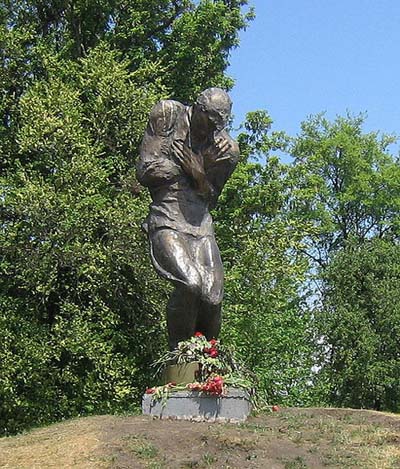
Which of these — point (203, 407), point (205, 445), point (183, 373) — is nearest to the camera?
point (205, 445)

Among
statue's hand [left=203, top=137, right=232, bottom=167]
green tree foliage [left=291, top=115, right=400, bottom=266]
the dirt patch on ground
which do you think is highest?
green tree foliage [left=291, top=115, right=400, bottom=266]

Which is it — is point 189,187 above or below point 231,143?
below

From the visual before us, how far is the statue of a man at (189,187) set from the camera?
Answer: 32.1 ft

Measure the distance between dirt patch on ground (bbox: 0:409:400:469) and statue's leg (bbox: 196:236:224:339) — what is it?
1230 millimetres

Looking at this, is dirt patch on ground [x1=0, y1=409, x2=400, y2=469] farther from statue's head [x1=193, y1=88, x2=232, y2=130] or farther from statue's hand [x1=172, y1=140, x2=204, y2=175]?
statue's head [x1=193, y1=88, x2=232, y2=130]

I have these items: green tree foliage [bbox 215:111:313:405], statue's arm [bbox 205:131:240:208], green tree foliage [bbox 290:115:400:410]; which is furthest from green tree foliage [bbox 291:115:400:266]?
statue's arm [bbox 205:131:240:208]

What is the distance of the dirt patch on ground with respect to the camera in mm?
7566

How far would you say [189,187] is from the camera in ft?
33.7

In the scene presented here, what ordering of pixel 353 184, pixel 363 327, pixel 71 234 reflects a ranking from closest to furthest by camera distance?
pixel 71 234 < pixel 363 327 < pixel 353 184

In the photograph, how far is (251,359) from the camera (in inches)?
830

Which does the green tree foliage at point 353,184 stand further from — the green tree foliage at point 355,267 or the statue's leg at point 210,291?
the statue's leg at point 210,291

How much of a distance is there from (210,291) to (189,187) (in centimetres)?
127

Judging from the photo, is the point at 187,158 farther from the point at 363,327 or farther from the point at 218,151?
the point at 363,327

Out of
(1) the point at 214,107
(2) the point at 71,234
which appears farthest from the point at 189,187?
(2) the point at 71,234
